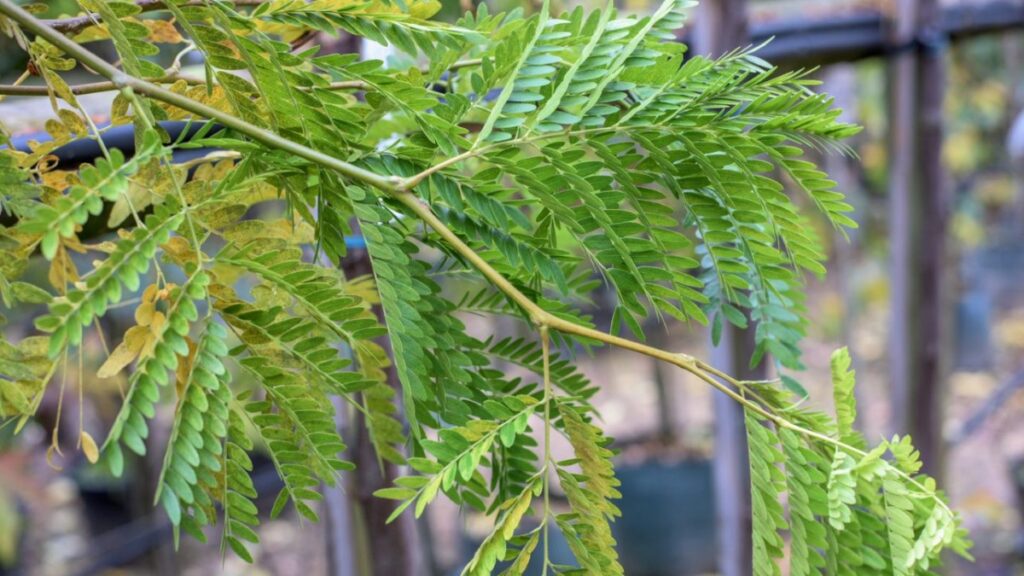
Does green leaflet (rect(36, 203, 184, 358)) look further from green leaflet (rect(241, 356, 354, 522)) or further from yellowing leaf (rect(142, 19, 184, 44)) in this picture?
yellowing leaf (rect(142, 19, 184, 44))

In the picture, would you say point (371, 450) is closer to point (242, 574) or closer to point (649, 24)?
point (649, 24)

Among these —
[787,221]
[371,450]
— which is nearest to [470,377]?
[787,221]

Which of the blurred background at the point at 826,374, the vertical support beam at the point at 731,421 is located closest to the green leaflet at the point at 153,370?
the blurred background at the point at 826,374

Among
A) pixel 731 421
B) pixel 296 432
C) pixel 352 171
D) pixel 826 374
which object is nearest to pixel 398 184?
pixel 352 171

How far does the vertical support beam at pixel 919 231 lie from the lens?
1.56 metres

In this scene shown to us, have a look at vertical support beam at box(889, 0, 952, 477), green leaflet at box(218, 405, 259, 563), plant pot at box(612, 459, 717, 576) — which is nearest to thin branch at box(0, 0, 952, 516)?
green leaflet at box(218, 405, 259, 563)

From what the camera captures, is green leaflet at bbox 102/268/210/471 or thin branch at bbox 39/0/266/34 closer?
green leaflet at bbox 102/268/210/471

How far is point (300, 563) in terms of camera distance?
9.62 ft

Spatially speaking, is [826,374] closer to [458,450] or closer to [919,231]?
[919,231]

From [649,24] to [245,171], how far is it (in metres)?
0.19

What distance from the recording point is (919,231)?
1624mm

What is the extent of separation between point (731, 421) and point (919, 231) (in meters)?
0.59

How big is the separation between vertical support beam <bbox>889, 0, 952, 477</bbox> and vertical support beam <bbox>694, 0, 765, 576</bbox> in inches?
17.3

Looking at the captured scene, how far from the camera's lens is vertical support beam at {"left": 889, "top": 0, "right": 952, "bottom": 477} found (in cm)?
156
